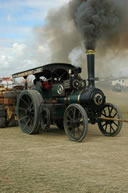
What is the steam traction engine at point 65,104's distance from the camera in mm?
6749

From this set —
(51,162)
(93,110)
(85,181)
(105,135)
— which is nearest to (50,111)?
(93,110)

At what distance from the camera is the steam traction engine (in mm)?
6749

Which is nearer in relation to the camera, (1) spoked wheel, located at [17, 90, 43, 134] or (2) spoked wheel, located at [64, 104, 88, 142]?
(2) spoked wheel, located at [64, 104, 88, 142]

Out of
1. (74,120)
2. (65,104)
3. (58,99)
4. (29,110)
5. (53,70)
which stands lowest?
(74,120)

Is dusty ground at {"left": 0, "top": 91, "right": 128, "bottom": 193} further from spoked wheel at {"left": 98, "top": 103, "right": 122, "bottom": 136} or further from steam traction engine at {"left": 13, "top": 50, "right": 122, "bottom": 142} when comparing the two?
steam traction engine at {"left": 13, "top": 50, "right": 122, "bottom": 142}

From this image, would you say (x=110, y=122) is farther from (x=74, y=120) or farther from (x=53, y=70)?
(x=53, y=70)

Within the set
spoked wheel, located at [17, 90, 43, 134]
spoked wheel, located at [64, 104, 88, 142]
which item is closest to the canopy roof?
spoked wheel, located at [17, 90, 43, 134]

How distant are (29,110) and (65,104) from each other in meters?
1.20

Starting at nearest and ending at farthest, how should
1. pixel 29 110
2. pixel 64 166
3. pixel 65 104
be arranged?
pixel 64 166 < pixel 65 104 < pixel 29 110

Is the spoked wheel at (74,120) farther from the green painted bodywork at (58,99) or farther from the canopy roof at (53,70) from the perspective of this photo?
the canopy roof at (53,70)

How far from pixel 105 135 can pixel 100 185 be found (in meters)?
3.97

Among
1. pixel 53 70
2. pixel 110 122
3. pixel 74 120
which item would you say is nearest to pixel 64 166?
pixel 74 120

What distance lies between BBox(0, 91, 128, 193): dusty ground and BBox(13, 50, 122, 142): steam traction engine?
2.06ft

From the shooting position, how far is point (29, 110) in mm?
7898
